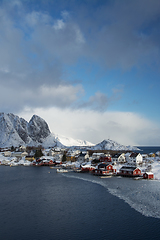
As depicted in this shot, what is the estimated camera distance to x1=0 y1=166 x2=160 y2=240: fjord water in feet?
65.3

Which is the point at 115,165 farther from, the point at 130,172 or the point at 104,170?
the point at 130,172

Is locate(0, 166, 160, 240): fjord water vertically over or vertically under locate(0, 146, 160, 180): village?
under

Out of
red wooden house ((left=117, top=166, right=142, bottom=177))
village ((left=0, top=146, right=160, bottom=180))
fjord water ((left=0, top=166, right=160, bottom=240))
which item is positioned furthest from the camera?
village ((left=0, top=146, right=160, bottom=180))

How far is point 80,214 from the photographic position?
25.3 metres

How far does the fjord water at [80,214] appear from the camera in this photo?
1989 cm

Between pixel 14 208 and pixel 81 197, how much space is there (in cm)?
1188

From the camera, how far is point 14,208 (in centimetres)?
2764

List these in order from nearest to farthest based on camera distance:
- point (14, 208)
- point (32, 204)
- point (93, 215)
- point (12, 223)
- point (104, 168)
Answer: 1. point (12, 223)
2. point (93, 215)
3. point (14, 208)
4. point (32, 204)
5. point (104, 168)

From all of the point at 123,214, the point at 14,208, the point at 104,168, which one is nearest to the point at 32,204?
the point at 14,208

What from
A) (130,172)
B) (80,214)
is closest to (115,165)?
(130,172)

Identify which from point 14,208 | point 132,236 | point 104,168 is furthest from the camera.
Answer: point 104,168

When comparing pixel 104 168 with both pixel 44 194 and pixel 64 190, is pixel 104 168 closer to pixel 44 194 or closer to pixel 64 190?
pixel 64 190

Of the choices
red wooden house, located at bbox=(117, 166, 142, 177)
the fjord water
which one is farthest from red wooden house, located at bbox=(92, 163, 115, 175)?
the fjord water

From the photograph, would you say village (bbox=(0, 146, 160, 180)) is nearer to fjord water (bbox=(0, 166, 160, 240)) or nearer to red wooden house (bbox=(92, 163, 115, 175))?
red wooden house (bbox=(92, 163, 115, 175))
